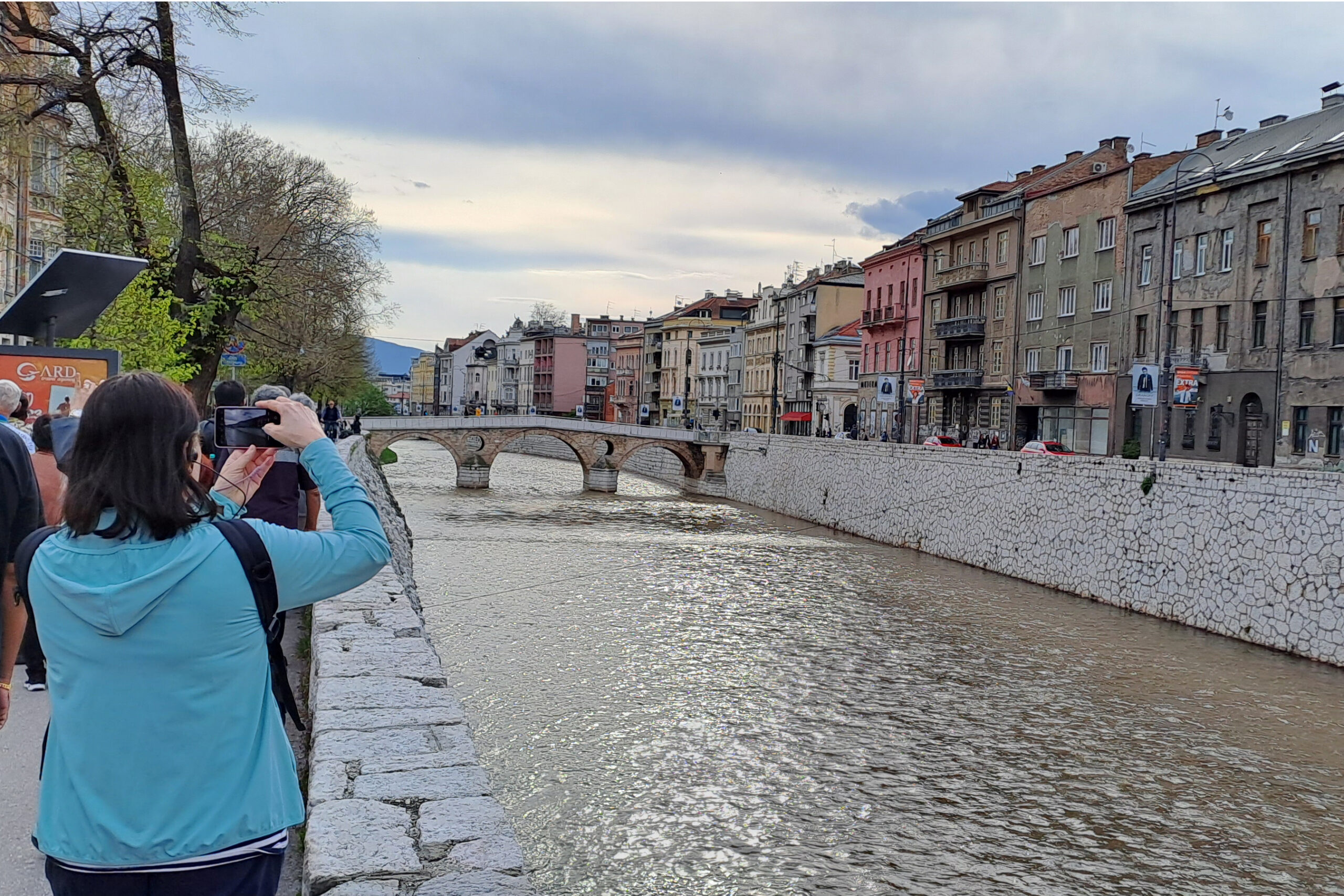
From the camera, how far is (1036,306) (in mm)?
40375

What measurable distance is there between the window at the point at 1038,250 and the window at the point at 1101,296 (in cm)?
351

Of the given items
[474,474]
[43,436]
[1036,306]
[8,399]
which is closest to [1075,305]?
[1036,306]

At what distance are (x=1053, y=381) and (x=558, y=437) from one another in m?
23.4

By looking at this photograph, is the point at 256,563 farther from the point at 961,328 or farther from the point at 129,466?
the point at 961,328

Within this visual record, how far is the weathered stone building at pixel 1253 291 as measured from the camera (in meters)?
26.5

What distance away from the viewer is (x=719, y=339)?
83000 millimetres

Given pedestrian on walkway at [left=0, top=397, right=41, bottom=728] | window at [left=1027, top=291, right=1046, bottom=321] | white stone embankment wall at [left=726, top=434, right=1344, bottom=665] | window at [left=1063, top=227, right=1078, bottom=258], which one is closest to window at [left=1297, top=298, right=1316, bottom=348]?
white stone embankment wall at [left=726, top=434, right=1344, bottom=665]

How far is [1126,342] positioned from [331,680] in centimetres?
3311

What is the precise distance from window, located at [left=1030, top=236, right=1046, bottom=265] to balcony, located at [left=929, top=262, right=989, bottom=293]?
3.15 meters

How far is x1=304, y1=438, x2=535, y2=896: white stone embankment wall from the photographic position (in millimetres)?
3260

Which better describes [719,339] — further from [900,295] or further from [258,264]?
[258,264]

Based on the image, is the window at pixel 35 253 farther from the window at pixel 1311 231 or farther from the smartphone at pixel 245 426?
the window at pixel 1311 231

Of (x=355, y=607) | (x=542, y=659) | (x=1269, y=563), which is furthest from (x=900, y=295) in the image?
(x=355, y=607)

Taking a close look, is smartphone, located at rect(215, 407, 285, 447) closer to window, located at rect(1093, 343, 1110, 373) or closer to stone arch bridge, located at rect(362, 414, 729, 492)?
window, located at rect(1093, 343, 1110, 373)
